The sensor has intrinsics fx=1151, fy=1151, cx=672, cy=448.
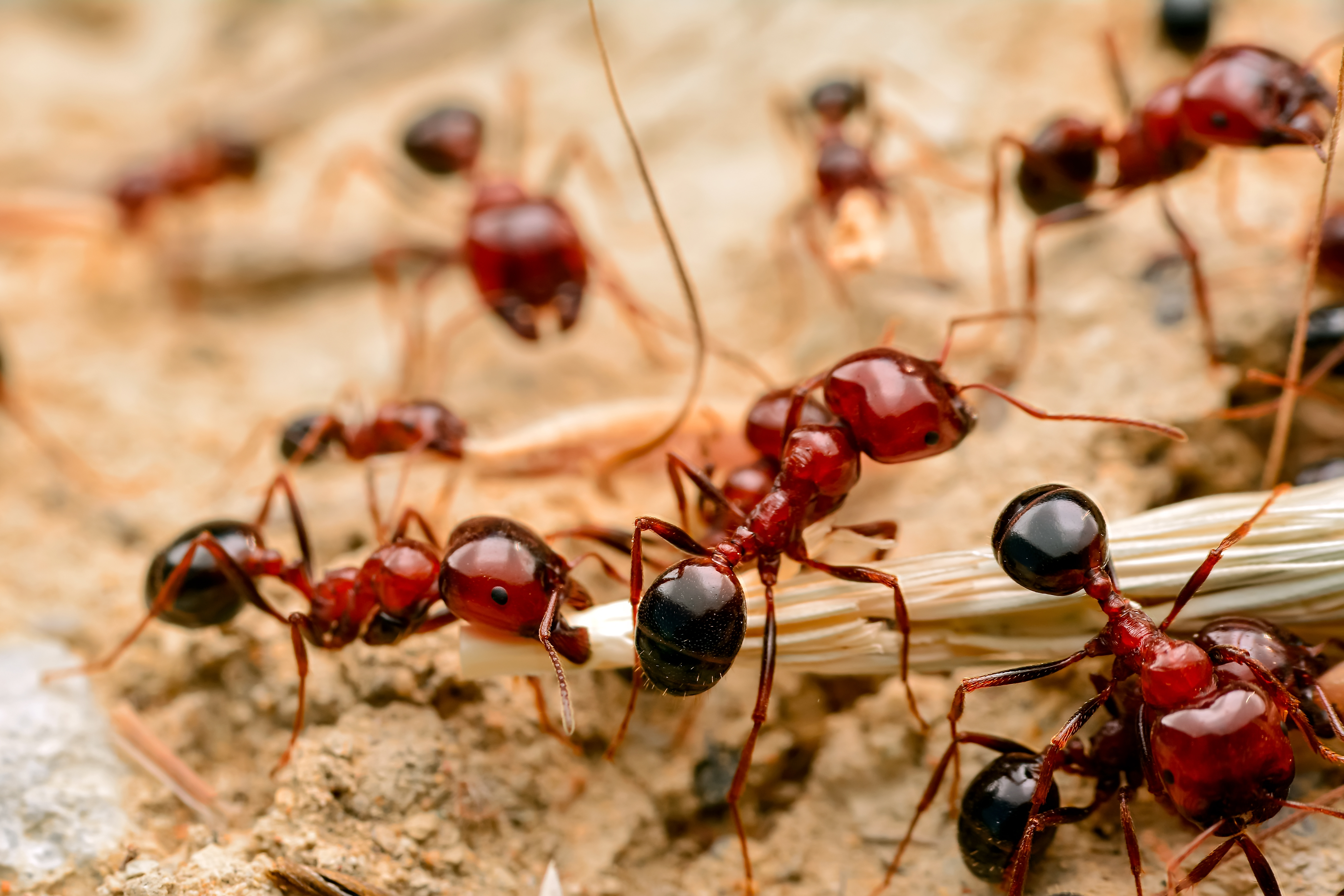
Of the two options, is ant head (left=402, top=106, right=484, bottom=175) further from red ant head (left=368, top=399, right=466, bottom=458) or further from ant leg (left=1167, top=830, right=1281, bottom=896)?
ant leg (left=1167, top=830, right=1281, bottom=896)

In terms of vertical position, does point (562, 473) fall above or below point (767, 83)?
below

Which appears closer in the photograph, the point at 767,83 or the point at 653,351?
the point at 653,351

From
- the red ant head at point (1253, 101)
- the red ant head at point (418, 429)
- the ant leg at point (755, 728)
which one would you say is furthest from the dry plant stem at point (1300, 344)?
the red ant head at point (418, 429)

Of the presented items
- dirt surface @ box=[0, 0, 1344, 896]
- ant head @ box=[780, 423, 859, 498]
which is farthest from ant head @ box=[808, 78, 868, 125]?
ant head @ box=[780, 423, 859, 498]

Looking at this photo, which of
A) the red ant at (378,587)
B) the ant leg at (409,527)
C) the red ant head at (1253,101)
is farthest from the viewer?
the red ant head at (1253,101)

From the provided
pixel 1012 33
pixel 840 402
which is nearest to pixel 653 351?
pixel 840 402

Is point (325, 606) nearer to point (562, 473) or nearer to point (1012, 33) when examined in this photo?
point (562, 473)

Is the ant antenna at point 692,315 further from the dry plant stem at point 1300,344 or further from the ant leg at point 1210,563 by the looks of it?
the dry plant stem at point 1300,344
